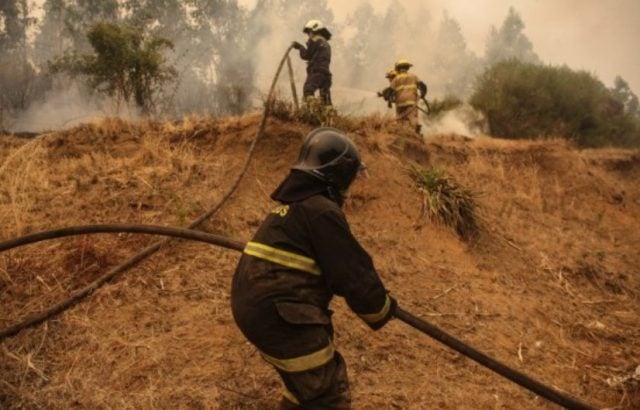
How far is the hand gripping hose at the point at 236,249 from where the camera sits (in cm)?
273

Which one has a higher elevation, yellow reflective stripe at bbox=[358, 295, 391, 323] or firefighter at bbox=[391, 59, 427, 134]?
firefighter at bbox=[391, 59, 427, 134]

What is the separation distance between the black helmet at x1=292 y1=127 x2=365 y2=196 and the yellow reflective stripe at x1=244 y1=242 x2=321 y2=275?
16.1 inches

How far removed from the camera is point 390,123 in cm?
797

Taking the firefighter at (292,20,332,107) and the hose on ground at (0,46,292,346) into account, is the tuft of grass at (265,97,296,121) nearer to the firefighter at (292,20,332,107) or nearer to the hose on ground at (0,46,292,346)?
the hose on ground at (0,46,292,346)

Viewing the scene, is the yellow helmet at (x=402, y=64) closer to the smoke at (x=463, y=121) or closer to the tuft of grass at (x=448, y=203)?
the tuft of grass at (x=448, y=203)

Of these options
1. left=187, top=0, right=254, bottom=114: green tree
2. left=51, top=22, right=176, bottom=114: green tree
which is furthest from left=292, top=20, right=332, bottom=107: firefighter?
left=187, top=0, right=254, bottom=114: green tree

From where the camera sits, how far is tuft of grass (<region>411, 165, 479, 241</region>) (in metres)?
6.41

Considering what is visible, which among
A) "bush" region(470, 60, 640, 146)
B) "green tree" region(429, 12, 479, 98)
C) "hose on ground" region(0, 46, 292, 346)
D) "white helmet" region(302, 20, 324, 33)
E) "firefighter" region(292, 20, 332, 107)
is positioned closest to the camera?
"hose on ground" region(0, 46, 292, 346)

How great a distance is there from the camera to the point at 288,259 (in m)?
2.46

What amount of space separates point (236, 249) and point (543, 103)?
44.4 ft

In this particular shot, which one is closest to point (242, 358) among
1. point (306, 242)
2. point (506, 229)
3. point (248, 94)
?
point (306, 242)

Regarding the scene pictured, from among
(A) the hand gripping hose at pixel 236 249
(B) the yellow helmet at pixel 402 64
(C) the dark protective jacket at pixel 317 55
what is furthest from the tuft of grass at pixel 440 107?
(A) the hand gripping hose at pixel 236 249

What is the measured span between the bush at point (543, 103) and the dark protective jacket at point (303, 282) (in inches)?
515

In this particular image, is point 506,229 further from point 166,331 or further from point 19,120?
point 19,120
